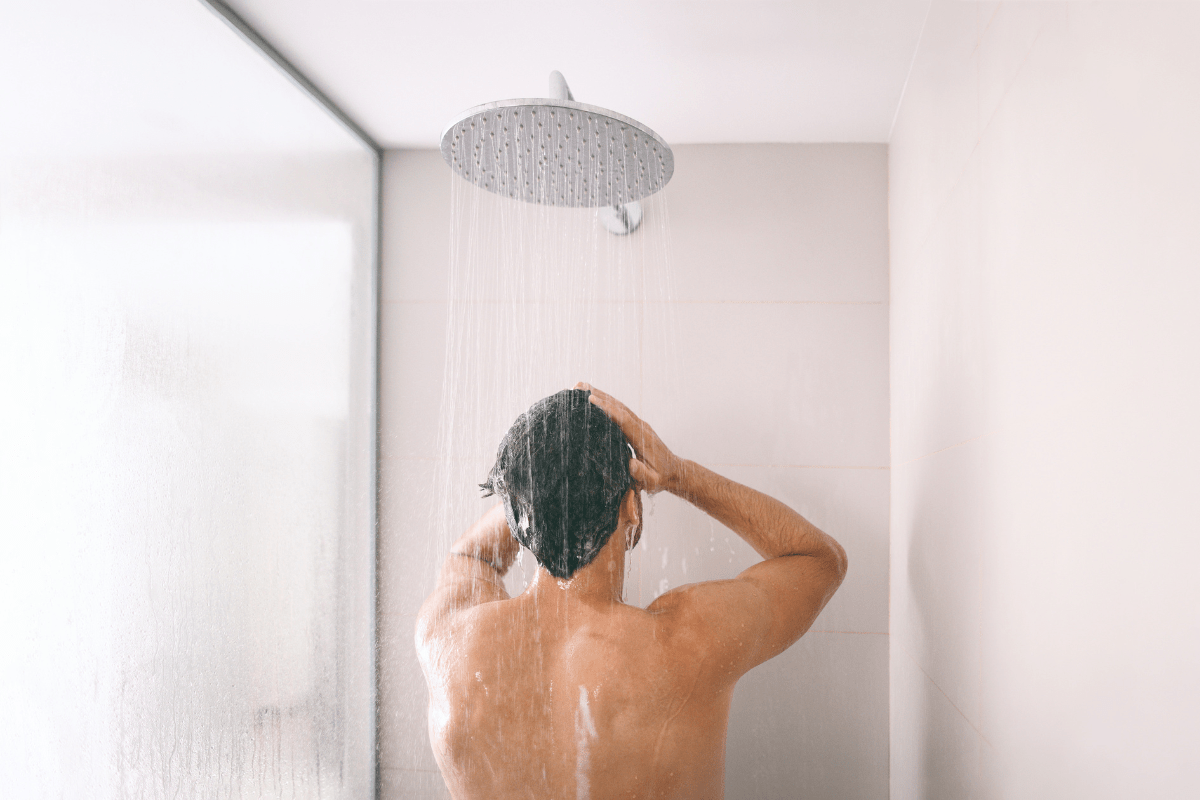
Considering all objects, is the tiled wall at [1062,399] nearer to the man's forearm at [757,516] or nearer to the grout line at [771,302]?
the man's forearm at [757,516]

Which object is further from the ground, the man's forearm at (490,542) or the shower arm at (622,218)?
the shower arm at (622,218)

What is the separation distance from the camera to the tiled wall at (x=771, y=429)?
1.33m

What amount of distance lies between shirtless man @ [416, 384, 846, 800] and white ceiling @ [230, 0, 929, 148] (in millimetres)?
527

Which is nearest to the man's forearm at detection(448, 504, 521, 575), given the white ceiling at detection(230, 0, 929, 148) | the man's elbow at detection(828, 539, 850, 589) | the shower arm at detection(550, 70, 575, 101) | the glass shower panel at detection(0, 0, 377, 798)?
the glass shower panel at detection(0, 0, 377, 798)

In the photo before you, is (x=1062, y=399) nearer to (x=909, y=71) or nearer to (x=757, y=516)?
(x=757, y=516)

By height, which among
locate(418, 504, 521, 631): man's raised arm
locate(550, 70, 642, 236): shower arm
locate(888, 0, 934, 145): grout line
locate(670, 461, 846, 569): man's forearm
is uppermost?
locate(888, 0, 934, 145): grout line

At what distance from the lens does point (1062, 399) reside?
1.90 ft

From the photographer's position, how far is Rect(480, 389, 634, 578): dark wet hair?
2.84ft

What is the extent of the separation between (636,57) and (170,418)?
30.9 inches

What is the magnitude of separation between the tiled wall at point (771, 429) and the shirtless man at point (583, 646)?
1.39ft

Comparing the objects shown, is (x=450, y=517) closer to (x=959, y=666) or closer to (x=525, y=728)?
(x=525, y=728)

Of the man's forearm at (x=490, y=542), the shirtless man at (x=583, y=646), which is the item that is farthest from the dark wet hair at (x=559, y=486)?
the man's forearm at (x=490, y=542)

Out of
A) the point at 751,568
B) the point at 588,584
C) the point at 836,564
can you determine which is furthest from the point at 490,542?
the point at 836,564

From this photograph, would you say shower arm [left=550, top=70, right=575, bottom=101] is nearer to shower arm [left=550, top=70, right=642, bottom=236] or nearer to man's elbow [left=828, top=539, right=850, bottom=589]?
shower arm [left=550, top=70, right=642, bottom=236]
